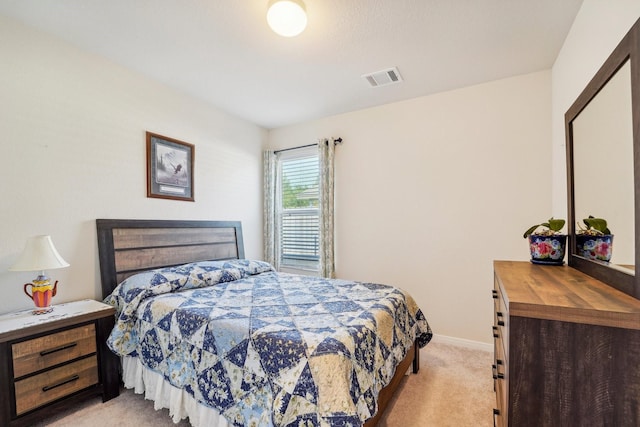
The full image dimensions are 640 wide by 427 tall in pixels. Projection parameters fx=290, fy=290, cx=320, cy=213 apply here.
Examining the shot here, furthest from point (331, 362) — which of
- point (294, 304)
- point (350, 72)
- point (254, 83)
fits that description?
point (254, 83)

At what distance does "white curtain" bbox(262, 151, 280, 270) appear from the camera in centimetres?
404

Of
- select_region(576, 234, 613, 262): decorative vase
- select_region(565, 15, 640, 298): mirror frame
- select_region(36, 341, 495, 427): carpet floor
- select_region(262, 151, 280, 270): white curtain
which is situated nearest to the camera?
select_region(565, 15, 640, 298): mirror frame

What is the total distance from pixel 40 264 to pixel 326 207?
2591mm

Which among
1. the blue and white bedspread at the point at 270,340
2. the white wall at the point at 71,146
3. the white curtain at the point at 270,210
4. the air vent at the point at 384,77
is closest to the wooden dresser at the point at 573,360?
the blue and white bedspread at the point at 270,340

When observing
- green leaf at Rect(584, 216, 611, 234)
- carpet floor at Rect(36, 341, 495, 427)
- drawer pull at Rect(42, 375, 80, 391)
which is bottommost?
carpet floor at Rect(36, 341, 495, 427)

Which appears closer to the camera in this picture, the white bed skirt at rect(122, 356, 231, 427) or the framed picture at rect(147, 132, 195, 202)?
the white bed skirt at rect(122, 356, 231, 427)

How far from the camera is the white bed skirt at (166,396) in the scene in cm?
159

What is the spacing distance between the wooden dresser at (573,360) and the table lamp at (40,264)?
2.57m

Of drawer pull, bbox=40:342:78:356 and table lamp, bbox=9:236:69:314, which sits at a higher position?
table lamp, bbox=9:236:69:314

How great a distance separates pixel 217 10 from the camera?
1854mm

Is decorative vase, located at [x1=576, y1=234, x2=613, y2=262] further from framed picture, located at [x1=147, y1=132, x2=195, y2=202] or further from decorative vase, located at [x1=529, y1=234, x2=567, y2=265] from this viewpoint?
framed picture, located at [x1=147, y1=132, x2=195, y2=202]

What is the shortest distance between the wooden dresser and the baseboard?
7.01ft

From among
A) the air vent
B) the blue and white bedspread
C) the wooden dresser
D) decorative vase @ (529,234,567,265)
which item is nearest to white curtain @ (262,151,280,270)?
the blue and white bedspread

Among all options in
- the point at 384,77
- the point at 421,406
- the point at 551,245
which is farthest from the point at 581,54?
the point at 421,406
